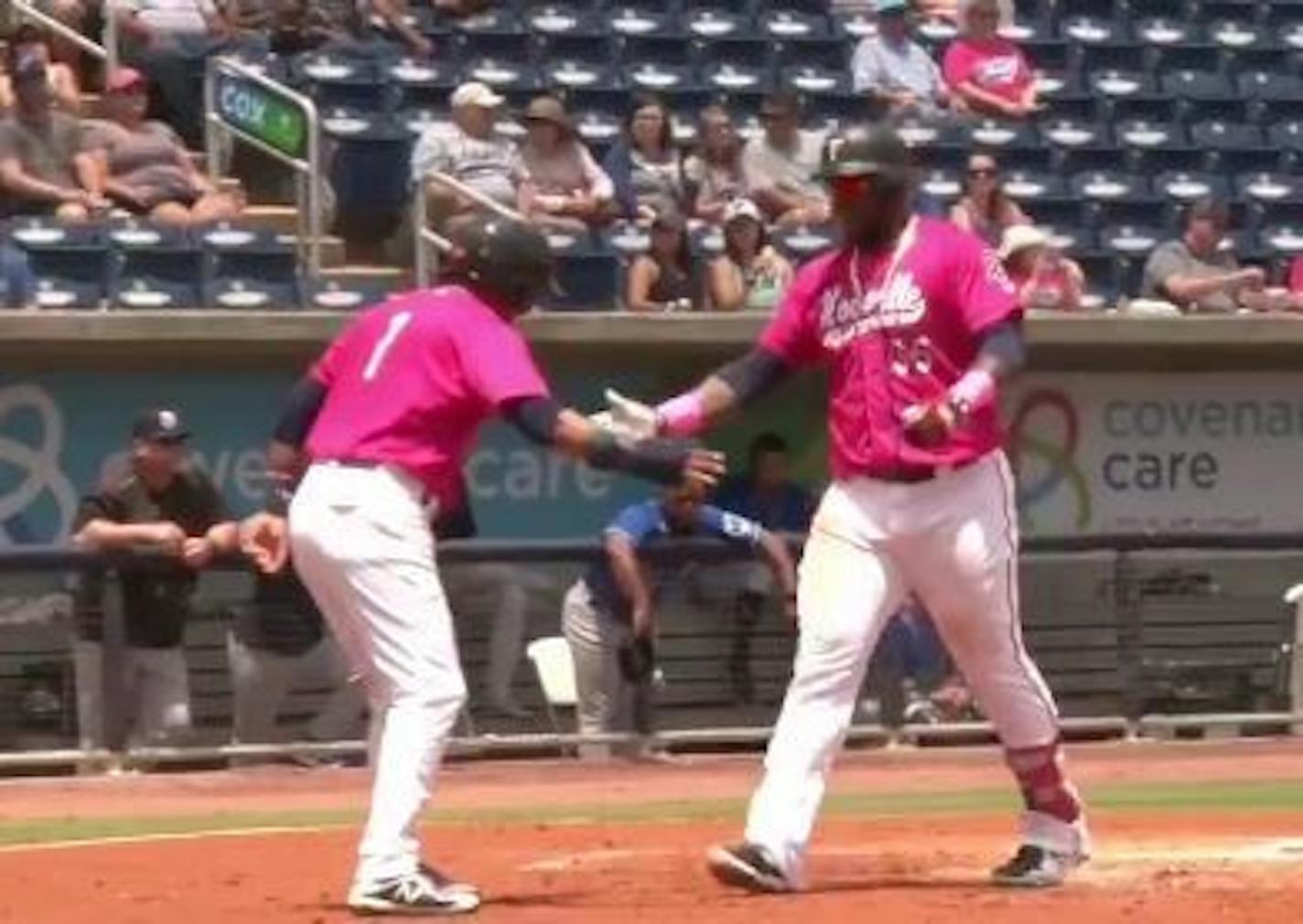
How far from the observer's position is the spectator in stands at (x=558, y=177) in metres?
18.2

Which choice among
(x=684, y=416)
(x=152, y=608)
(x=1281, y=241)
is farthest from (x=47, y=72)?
(x=684, y=416)

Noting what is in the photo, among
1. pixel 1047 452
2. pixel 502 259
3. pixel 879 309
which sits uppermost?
pixel 502 259

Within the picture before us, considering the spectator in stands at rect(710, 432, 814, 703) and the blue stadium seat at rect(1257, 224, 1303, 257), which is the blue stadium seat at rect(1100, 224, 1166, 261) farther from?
the spectator in stands at rect(710, 432, 814, 703)

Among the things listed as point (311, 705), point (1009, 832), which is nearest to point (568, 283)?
point (311, 705)

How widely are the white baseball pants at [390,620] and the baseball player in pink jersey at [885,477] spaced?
0.67 m

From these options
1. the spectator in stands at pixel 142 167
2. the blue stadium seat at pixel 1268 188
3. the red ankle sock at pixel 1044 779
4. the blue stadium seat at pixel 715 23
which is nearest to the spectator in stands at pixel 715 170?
the blue stadium seat at pixel 715 23

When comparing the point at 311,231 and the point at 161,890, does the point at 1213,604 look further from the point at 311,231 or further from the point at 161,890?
the point at 161,890

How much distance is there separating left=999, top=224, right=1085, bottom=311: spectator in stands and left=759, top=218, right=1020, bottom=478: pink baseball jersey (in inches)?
328

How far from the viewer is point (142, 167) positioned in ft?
58.2

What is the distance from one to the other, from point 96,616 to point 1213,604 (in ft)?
16.6

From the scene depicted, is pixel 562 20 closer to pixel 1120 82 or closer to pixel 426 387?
pixel 1120 82

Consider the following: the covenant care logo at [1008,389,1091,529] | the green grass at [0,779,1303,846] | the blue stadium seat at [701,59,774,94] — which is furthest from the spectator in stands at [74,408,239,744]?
the blue stadium seat at [701,59,774,94]

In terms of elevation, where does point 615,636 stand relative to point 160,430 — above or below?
below

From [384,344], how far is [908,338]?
4.26 ft
